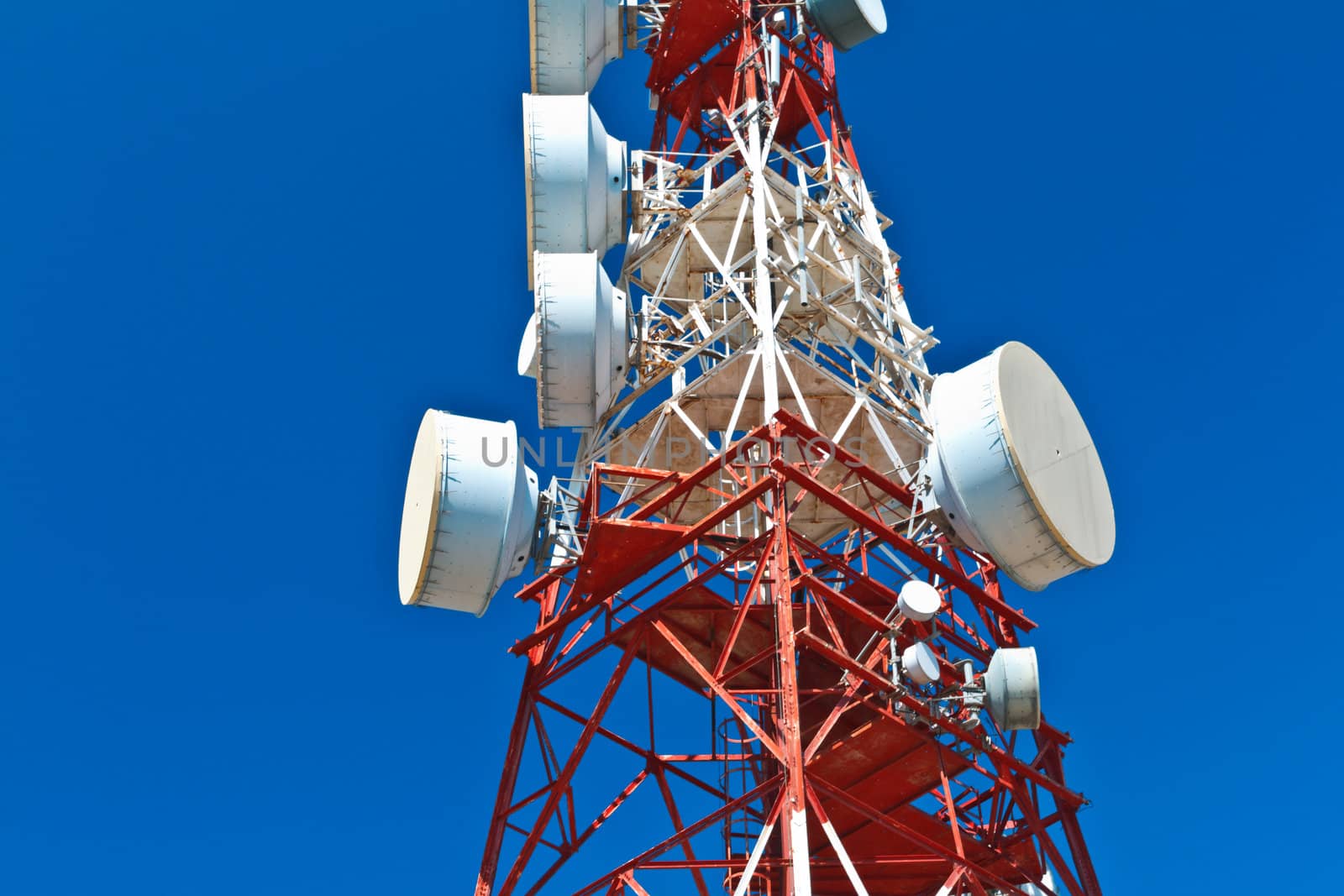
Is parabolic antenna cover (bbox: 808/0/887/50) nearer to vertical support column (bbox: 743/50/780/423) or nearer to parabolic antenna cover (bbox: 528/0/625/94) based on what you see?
vertical support column (bbox: 743/50/780/423)

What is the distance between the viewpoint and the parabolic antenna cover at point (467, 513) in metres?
24.3

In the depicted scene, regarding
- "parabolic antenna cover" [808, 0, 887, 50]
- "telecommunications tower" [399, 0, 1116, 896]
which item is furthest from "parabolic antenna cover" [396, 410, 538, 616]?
"parabolic antenna cover" [808, 0, 887, 50]

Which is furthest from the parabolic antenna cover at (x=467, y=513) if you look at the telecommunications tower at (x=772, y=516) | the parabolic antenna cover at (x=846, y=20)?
the parabolic antenna cover at (x=846, y=20)

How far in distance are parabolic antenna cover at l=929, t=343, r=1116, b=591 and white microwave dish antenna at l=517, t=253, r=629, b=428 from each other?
5.80m

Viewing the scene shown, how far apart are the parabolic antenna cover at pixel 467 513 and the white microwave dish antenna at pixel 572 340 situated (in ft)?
4.33

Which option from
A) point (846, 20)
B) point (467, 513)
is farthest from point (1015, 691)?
point (846, 20)

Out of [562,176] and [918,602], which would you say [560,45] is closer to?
[562,176]

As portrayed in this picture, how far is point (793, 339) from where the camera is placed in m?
30.4

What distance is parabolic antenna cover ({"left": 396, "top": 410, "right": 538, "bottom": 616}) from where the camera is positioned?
24281mm

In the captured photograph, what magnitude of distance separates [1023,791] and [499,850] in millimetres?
8754

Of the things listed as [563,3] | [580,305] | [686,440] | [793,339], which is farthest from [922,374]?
[563,3]

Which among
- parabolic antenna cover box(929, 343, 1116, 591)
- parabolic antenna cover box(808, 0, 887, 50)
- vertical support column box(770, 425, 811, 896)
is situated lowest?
vertical support column box(770, 425, 811, 896)

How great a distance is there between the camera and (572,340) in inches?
1022

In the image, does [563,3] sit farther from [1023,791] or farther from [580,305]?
[1023,791]
